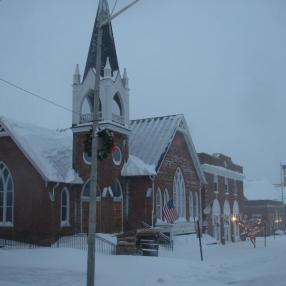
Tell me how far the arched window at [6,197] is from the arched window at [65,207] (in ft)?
9.78

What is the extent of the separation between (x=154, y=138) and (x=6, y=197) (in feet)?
35.7

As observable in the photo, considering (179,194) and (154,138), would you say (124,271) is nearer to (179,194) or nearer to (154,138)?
(154,138)

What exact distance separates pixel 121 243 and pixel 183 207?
12.1 metres

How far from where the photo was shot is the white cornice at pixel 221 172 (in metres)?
42.2

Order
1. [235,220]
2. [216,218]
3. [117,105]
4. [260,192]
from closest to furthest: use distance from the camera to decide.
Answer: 1. [117,105]
2. [216,218]
3. [235,220]
4. [260,192]

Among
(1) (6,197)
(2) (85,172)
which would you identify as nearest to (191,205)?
(2) (85,172)

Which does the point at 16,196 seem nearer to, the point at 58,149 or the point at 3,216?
the point at 3,216

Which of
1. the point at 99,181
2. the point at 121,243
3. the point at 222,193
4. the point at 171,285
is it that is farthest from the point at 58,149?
the point at 222,193

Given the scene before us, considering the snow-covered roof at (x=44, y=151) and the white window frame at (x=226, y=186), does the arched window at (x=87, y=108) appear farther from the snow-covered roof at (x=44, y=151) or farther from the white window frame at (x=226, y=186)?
the white window frame at (x=226, y=186)

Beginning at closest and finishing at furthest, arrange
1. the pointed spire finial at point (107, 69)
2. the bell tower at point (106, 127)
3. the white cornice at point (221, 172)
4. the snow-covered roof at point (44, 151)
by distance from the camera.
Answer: the snow-covered roof at point (44, 151)
the bell tower at point (106, 127)
the pointed spire finial at point (107, 69)
the white cornice at point (221, 172)

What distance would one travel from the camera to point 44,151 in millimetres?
28859

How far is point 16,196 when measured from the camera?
27766 millimetres

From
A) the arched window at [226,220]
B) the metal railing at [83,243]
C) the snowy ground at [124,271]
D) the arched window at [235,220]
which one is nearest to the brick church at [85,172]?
the metal railing at [83,243]

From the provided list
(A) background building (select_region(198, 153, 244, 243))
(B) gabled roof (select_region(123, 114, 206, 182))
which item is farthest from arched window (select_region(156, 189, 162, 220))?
(A) background building (select_region(198, 153, 244, 243))
